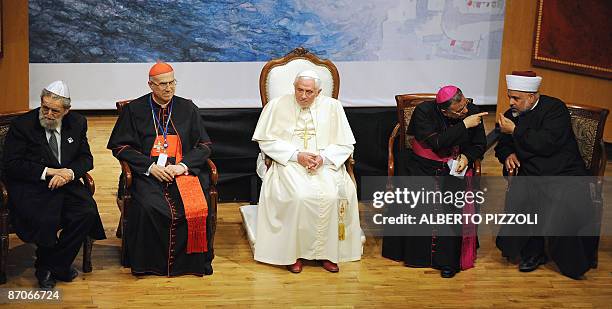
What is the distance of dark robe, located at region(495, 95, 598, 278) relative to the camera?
20.2 ft

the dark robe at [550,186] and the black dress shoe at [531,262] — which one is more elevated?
the dark robe at [550,186]

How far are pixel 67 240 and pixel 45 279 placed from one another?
9.9 inches

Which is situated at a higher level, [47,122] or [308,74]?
[308,74]

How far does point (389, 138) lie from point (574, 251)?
61.7 inches

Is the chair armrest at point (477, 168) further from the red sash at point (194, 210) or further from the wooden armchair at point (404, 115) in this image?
the red sash at point (194, 210)

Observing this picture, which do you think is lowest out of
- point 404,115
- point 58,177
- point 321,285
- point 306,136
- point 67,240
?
point 321,285

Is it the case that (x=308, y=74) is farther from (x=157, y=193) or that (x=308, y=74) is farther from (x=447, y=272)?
(x=447, y=272)

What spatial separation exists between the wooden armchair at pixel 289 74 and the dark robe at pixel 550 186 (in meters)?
1.10

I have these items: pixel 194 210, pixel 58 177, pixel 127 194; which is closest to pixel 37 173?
pixel 58 177

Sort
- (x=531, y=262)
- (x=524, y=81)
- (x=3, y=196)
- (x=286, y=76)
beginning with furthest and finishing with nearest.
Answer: (x=286, y=76), (x=524, y=81), (x=531, y=262), (x=3, y=196)

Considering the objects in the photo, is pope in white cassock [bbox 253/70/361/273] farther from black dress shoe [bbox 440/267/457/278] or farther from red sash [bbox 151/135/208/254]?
black dress shoe [bbox 440/267/457/278]

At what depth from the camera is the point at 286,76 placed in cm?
671

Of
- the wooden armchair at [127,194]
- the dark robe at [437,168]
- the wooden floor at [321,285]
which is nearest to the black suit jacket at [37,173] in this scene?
the wooden armchair at [127,194]

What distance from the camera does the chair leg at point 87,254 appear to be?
588cm
